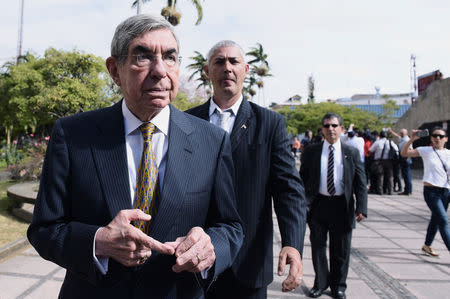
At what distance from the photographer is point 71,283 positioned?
133 centimetres

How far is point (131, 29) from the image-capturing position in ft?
4.26

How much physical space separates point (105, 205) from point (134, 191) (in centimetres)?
12

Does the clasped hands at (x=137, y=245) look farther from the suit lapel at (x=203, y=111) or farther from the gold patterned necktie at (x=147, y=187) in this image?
the suit lapel at (x=203, y=111)

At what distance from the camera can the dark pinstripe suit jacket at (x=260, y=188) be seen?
199 centimetres

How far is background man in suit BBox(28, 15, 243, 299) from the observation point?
46.1 inches

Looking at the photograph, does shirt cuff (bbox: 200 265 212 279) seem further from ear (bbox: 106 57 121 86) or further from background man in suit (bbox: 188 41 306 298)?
ear (bbox: 106 57 121 86)

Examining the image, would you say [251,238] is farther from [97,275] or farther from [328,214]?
[328,214]

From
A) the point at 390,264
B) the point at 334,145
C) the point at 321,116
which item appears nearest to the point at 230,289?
the point at 334,145

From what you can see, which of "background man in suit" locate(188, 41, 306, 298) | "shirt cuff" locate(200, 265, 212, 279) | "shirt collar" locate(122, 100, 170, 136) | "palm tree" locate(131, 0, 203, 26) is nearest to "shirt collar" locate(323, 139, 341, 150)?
"background man in suit" locate(188, 41, 306, 298)

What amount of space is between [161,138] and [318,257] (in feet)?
10.2

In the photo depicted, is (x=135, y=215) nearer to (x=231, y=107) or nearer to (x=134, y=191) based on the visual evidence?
(x=134, y=191)

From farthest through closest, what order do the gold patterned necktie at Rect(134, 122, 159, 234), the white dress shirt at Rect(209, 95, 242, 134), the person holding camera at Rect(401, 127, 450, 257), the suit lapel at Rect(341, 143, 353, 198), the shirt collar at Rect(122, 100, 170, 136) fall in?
1. the person holding camera at Rect(401, 127, 450, 257)
2. the suit lapel at Rect(341, 143, 353, 198)
3. the white dress shirt at Rect(209, 95, 242, 134)
4. the shirt collar at Rect(122, 100, 170, 136)
5. the gold patterned necktie at Rect(134, 122, 159, 234)

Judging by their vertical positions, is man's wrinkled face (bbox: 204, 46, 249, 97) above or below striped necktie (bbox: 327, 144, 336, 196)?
above

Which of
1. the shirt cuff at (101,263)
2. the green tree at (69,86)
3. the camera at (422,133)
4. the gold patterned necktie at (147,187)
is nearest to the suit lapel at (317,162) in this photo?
the camera at (422,133)
